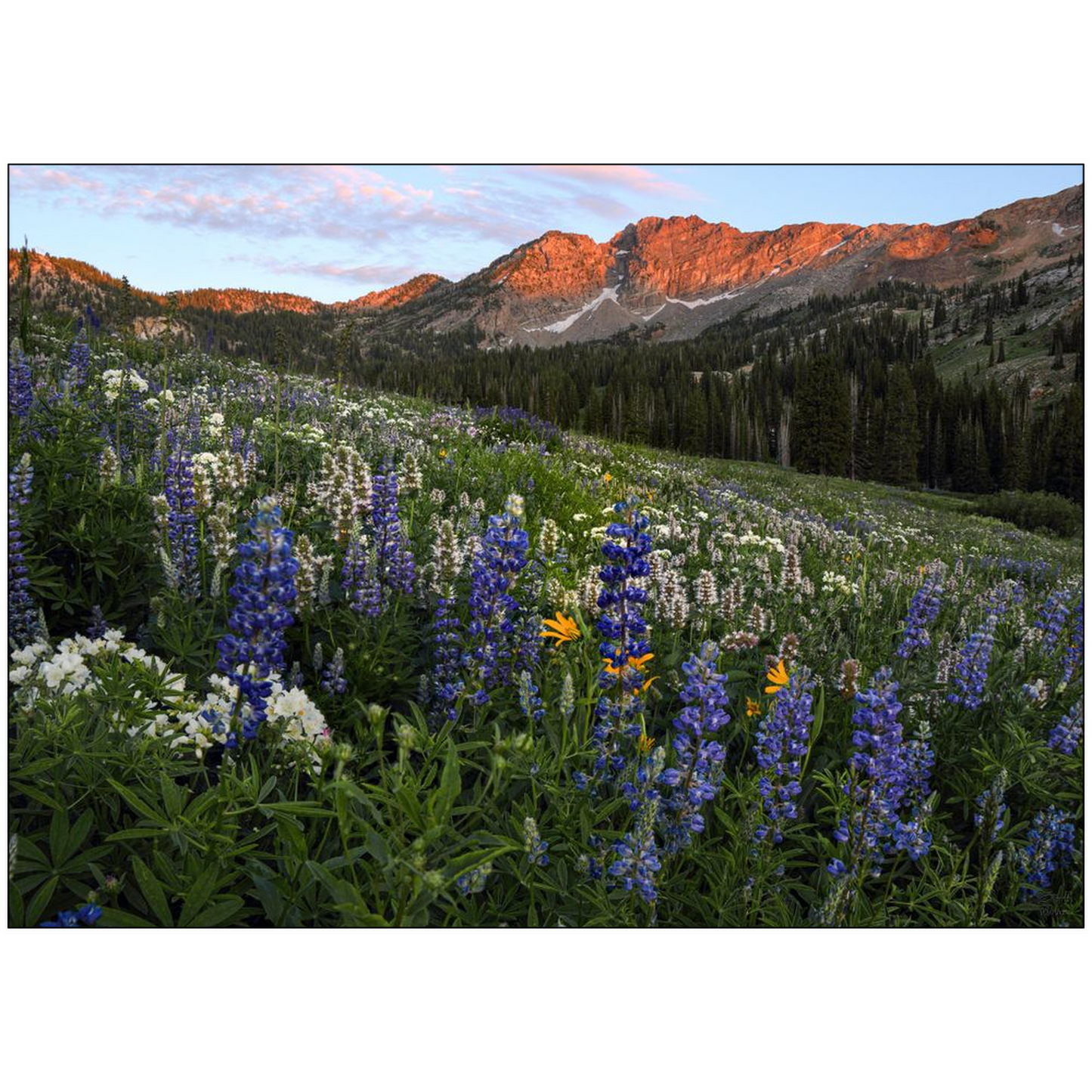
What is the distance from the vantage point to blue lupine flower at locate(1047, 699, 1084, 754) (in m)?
3.04

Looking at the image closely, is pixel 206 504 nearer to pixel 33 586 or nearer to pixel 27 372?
pixel 33 586

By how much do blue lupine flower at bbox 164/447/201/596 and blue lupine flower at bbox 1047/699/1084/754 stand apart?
4.18m

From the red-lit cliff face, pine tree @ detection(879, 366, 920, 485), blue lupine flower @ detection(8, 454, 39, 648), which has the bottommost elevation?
blue lupine flower @ detection(8, 454, 39, 648)

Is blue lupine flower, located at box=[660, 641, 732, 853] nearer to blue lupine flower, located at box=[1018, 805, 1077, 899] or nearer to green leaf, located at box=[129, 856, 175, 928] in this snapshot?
blue lupine flower, located at box=[1018, 805, 1077, 899]

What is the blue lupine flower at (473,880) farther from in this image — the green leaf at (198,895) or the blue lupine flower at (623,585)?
the blue lupine flower at (623,585)

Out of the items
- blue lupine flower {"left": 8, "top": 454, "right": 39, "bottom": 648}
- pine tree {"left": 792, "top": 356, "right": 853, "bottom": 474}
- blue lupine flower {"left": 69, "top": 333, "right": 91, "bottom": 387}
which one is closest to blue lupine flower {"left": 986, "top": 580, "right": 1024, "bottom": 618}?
blue lupine flower {"left": 8, "top": 454, "right": 39, "bottom": 648}

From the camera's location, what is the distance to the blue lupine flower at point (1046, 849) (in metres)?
2.55

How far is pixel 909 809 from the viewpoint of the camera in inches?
122

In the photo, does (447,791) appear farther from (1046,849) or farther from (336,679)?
(1046,849)

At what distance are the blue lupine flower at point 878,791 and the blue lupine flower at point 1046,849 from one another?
0.41m

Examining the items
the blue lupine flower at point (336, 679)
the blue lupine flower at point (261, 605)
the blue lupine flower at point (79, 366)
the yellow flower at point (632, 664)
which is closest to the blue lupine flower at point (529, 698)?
the yellow flower at point (632, 664)

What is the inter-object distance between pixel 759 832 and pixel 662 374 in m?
123

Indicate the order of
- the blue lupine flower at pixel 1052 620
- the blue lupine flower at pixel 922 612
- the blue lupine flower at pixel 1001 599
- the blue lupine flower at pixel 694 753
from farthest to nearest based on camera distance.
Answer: the blue lupine flower at pixel 1001 599 < the blue lupine flower at pixel 1052 620 < the blue lupine flower at pixel 922 612 < the blue lupine flower at pixel 694 753

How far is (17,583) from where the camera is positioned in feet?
9.70
